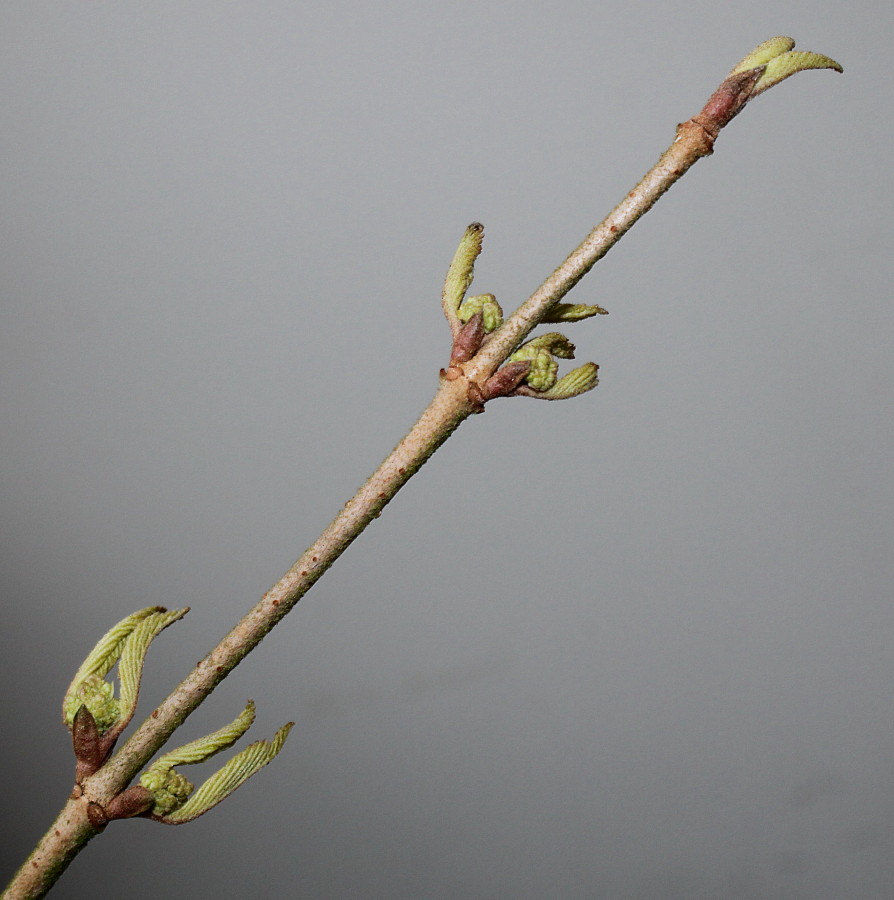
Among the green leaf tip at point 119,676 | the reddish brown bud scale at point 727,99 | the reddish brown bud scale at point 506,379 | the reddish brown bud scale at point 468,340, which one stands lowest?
the green leaf tip at point 119,676

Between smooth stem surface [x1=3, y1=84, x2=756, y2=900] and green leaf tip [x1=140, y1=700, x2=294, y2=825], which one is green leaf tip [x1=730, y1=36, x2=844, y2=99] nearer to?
smooth stem surface [x1=3, y1=84, x2=756, y2=900]

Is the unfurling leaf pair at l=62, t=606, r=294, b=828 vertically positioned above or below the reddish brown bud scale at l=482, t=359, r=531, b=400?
below

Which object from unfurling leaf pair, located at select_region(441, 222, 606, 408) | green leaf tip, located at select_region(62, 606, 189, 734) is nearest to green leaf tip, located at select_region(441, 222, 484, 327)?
unfurling leaf pair, located at select_region(441, 222, 606, 408)

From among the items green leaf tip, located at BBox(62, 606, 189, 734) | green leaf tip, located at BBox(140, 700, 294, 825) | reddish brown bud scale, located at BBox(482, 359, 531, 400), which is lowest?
green leaf tip, located at BBox(140, 700, 294, 825)

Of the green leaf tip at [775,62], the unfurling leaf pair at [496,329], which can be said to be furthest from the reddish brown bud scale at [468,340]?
the green leaf tip at [775,62]

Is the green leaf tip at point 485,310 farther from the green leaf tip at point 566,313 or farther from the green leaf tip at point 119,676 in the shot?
the green leaf tip at point 119,676

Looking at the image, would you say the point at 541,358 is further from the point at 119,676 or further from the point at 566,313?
the point at 119,676
